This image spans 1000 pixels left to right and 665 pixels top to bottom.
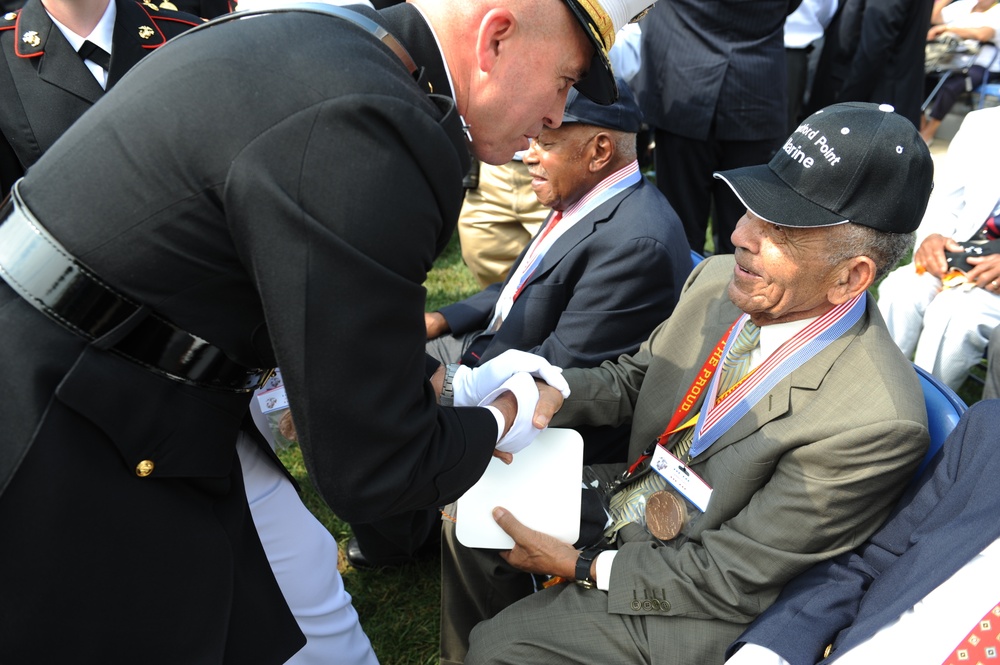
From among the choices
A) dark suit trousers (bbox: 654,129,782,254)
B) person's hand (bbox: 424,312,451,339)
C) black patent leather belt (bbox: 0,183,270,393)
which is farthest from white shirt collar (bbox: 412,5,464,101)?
dark suit trousers (bbox: 654,129,782,254)

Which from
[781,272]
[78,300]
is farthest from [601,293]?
[78,300]

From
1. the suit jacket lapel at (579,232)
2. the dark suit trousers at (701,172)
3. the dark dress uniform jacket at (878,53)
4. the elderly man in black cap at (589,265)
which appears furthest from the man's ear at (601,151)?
the dark dress uniform jacket at (878,53)

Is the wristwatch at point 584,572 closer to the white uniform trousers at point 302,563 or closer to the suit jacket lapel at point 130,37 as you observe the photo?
the white uniform trousers at point 302,563

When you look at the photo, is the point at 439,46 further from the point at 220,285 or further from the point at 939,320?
the point at 939,320

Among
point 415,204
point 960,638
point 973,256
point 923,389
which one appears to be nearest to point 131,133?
point 415,204

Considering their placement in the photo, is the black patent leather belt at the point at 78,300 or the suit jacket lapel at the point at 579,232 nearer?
the black patent leather belt at the point at 78,300

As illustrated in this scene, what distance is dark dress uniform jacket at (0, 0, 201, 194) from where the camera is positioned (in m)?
2.75

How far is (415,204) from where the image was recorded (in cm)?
123

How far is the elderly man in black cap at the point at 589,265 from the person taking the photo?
282 cm

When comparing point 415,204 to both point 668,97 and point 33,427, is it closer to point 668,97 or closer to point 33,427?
point 33,427

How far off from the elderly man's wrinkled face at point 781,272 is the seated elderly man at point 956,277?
211cm

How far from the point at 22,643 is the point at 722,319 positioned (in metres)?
1.91

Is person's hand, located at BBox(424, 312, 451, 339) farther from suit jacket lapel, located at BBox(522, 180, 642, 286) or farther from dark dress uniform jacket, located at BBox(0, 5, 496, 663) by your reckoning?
dark dress uniform jacket, located at BBox(0, 5, 496, 663)

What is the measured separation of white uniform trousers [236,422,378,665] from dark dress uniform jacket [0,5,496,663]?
32cm
